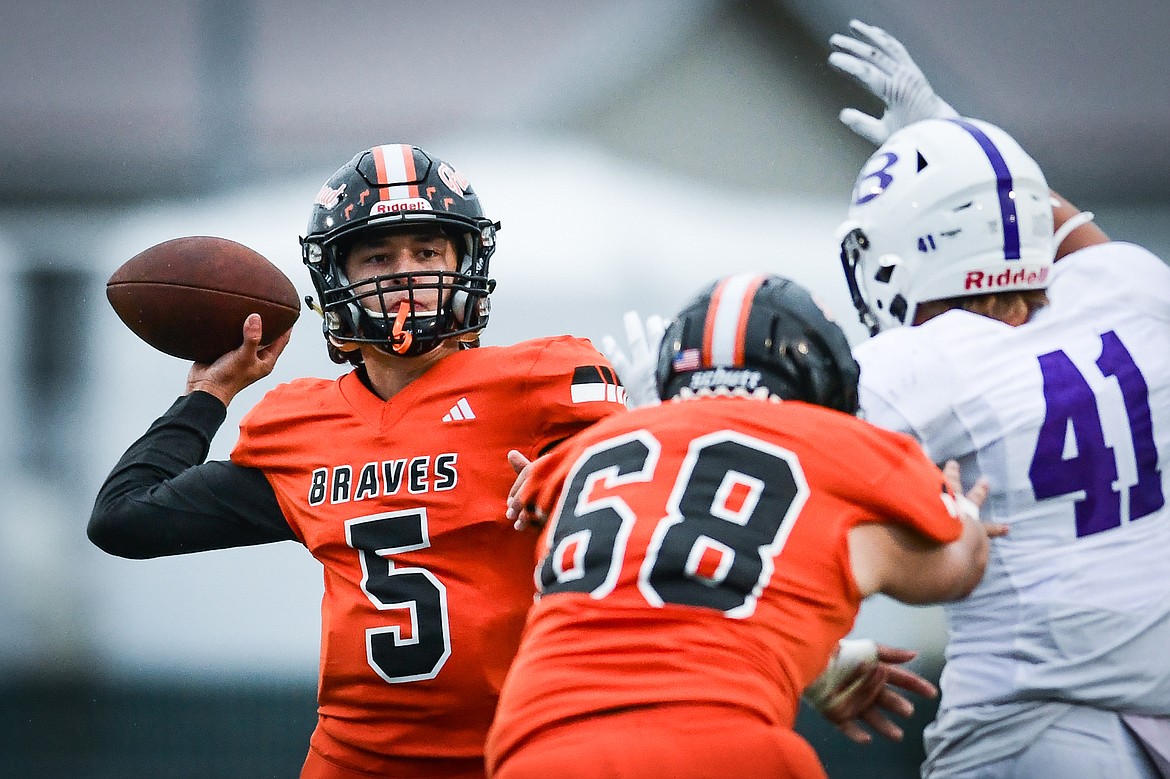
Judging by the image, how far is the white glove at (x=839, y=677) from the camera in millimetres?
1641

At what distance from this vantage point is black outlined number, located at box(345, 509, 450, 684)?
1.83 meters

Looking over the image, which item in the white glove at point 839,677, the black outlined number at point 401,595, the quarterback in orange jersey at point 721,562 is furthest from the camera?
the black outlined number at point 401,595

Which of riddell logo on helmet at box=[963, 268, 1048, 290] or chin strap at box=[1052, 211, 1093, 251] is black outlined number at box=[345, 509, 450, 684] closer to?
riddell logo on helmet at box=[963, 268, 1048, 290]

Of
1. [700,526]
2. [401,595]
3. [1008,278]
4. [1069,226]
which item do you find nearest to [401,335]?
[401,595]

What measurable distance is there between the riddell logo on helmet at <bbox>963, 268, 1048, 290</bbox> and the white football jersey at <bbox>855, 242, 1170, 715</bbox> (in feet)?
0.40

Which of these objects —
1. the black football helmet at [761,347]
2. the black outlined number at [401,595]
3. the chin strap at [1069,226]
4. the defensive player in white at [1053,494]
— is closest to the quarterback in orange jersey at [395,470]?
the black outlined number at [401,595]

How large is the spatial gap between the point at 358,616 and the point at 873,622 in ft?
7.99

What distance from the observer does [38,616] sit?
4.09m

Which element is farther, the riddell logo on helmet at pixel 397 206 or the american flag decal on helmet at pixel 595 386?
the riddell logo on helmet at pixel 397 206

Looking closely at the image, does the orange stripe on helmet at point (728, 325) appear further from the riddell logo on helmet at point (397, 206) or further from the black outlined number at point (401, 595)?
the riddell logo on helmet at point (397, 206)

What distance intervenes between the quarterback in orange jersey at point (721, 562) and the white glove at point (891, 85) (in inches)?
45.2

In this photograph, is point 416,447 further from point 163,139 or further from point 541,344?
point 163,139

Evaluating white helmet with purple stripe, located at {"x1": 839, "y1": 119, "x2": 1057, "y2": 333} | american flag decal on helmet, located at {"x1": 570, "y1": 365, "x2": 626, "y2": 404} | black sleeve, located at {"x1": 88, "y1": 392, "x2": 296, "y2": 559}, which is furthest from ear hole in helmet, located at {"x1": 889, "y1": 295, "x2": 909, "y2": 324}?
black sleeve, located at {"x1": 88, "y1": 392, "x2": 296, "y2": 559}

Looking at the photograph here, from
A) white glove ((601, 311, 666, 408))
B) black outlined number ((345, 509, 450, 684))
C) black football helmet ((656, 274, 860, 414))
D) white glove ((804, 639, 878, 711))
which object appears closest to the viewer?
black football helmet ((656, 274, 860, 414))
